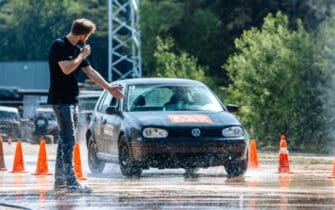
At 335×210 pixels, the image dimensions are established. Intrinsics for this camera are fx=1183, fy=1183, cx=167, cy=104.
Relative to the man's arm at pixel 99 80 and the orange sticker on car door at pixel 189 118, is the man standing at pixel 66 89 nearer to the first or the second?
the man's arm at pixel 99 80

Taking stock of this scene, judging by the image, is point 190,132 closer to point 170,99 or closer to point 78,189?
point 170,99

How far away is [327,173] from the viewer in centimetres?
1702

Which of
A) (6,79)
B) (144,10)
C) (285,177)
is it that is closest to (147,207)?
(285,177)

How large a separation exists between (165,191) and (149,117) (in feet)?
11.6

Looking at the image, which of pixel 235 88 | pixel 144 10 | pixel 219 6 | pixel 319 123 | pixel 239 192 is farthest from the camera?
pixel 144 10

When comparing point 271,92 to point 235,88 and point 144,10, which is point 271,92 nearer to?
point 235,88

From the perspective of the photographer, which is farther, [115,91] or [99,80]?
[115,91]

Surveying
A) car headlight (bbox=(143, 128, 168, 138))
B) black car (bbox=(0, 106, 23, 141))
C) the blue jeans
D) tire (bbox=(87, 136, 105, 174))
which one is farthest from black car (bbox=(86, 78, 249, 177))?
black car (bbox=(0, 106, 23, 141))

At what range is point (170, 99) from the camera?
17.1 meters

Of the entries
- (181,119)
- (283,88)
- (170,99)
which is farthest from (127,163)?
(283,88)

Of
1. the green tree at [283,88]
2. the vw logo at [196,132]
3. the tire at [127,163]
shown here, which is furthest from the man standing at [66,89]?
the green tree at [283,88]

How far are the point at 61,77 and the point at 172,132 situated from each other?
3127 mm

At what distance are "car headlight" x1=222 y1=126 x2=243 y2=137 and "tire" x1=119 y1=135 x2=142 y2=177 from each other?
125 cm

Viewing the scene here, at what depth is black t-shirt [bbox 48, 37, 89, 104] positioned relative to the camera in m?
13.1
